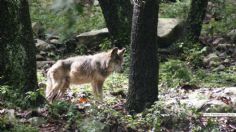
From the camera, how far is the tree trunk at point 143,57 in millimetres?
9344

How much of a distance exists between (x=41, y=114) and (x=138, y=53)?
84.1 inches

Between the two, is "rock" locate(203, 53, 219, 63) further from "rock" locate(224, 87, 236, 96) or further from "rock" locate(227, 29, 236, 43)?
"rock" locate(224, 87, 236, 96)

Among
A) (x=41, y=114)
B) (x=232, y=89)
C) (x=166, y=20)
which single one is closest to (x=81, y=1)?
(x=41, y=114)

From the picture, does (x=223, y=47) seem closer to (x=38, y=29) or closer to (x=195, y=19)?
(x=195, y=19)

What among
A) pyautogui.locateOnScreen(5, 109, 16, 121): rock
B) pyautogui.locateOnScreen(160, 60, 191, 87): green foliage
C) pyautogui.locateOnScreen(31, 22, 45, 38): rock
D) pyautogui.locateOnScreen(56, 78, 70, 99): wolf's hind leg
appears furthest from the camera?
pyautogui.locateOnScreen(31, 22, 45, 38): rock

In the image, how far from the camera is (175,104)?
9641mm

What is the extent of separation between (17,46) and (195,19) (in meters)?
9.37

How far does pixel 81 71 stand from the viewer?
12.4 metres

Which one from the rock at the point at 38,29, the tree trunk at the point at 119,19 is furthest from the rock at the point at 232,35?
the rock at the point at 38,29

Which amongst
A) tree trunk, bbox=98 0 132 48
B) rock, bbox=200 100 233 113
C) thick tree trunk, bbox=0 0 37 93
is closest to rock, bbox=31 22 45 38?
tree trunk, bbox=98 0 132 48

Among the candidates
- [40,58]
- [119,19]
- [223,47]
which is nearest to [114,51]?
[119,19]

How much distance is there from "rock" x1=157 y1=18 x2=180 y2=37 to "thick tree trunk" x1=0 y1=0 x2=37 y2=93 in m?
8.50

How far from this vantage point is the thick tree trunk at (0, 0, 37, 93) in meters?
9.31

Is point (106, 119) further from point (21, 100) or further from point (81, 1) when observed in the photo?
point (81, 1)
